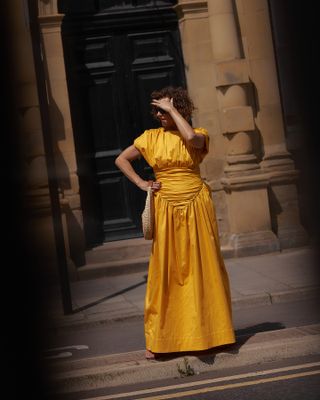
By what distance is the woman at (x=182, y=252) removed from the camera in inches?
195

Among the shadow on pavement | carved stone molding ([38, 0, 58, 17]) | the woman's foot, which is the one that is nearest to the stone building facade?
carved stone molding ([38, 0, 58, 17])

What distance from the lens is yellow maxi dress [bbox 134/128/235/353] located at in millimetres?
4945

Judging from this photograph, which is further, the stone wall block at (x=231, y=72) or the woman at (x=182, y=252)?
the stone wall block at (x=231, y=72)

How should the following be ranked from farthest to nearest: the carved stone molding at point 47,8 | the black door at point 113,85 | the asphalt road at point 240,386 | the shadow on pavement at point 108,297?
the black door at point 113,85 → the carved stone molding at point 47,8 → the shadow on pavement at point 108,297 → the asphalt road at point 240,386

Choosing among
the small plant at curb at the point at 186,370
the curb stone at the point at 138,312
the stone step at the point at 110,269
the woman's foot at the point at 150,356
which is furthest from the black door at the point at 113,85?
the small plant at curb at the point at 186,370

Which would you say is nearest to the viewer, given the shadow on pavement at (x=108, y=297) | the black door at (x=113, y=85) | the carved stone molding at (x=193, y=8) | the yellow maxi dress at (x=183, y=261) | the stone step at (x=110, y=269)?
the yellow maxi dress at (x=183, y=261)

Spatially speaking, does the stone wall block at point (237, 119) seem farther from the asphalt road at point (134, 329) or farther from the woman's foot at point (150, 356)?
the woman's foot at point (150, 356)

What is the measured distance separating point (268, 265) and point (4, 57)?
8011 mm

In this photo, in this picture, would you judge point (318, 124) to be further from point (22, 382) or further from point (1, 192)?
point (22, 382)

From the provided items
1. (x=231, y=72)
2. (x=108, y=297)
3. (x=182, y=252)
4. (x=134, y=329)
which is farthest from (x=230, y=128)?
(x=182, y=252)

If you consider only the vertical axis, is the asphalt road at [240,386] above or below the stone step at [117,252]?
below

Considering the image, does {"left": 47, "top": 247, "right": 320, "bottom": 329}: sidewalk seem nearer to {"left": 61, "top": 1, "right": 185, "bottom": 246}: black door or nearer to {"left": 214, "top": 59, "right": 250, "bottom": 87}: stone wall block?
{"left": 61, "top": 1, "right": 185, "bottom": 246}: black door

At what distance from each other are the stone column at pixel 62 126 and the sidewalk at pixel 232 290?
668 millimetres

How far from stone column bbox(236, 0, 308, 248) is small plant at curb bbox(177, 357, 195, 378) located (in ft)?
17.2
